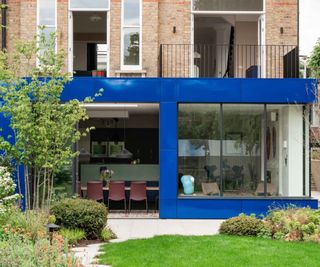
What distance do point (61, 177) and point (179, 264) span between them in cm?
778

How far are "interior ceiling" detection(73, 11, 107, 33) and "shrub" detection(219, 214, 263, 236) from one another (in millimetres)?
10064

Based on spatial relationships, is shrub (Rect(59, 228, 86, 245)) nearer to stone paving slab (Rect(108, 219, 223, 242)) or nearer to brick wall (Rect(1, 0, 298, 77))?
stone paving slab (Rect(108, 219, 223, 242))

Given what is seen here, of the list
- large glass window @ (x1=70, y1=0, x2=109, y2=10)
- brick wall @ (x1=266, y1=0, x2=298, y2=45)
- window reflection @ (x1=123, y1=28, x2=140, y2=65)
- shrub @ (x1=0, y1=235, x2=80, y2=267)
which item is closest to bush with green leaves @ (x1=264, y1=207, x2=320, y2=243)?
shrub @ (x1=0, y1=235, x2=80, y2=267)

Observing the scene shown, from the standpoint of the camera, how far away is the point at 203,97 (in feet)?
54.0

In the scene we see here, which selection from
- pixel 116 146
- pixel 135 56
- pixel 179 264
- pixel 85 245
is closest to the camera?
pixel 179 264

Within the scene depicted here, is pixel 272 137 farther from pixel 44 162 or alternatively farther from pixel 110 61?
pixel 44 162

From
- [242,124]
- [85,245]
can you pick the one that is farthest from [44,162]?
[242,124]

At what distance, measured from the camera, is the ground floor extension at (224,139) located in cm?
1636

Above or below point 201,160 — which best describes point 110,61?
above

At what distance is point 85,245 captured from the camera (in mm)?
11992

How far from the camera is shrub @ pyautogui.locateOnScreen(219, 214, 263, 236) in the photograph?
12.8 metres

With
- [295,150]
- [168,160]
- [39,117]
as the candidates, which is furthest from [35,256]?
[295,150]

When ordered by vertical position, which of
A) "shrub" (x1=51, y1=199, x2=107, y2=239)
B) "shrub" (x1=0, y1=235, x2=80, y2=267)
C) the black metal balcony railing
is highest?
the black metal balcony railing

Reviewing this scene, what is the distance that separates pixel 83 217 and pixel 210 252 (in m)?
3.26
